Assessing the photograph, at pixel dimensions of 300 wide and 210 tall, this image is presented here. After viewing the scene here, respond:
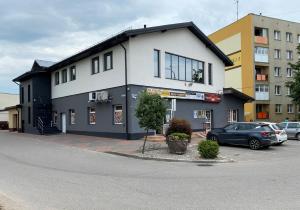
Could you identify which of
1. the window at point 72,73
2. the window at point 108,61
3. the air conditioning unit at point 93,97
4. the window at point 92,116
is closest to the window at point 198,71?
the window at point 108,61

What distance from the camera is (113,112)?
2659cm

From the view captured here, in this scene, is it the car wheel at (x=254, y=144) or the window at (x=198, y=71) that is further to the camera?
the window at (x=198, y=71)

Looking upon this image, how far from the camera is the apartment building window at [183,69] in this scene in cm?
2820

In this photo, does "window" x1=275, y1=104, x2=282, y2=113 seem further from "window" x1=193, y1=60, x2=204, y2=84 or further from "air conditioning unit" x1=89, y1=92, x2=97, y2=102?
"air conditioning unit" x1=89, y1=92, x2=97, y2=102

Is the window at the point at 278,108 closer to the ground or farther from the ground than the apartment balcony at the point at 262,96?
closer to the ground

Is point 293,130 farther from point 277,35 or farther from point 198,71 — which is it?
point 277,35

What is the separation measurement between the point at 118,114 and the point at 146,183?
16.0 metres

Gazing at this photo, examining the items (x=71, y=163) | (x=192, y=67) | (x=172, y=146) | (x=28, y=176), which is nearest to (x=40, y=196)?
(x=28, y=176)

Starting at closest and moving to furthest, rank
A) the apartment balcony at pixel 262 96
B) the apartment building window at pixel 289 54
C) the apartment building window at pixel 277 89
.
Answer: the apartment balcony at pixel 262 96, the apartment building window at pixel 277 89, the apartment building window at pixel 289 54

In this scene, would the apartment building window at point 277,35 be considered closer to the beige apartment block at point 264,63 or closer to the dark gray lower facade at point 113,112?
the beige apartment block at point 264,63

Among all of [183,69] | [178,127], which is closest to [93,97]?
[183,69]

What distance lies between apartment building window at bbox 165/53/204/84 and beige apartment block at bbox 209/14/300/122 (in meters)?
18.8

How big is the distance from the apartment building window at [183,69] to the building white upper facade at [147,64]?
322 mm

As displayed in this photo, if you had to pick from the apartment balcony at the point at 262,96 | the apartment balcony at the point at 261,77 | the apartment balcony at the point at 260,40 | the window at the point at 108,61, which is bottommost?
the apartment balcony at the point at 262,96
